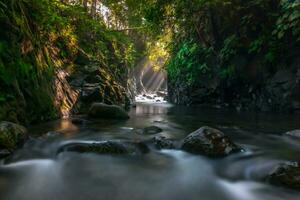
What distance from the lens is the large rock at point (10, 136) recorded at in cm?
438

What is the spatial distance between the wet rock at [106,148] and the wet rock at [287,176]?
1.98m

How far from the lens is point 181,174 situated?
3.91 m

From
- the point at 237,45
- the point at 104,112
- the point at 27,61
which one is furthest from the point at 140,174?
the point at 237,45

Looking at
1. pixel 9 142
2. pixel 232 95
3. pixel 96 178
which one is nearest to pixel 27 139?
pixel 9 142

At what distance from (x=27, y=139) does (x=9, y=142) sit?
0.67 metres

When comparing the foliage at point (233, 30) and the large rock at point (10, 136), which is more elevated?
the foliage at point (233, 30)

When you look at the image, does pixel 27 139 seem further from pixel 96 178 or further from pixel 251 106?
pixel 251 106

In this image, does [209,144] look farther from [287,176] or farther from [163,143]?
[287,176]

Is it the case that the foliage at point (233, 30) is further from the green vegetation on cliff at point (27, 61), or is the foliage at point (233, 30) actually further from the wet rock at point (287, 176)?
the wet rock at point (287, 176)

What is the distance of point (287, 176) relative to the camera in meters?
3.34

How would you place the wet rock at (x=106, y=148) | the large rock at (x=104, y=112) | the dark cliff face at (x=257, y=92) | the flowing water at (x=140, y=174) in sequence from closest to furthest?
the flowing water at (x=140, y=174), the wet rock at (x=106, y=148), the large rock at (x=104, y=112), the dark cliff face at (x=257, y=92)

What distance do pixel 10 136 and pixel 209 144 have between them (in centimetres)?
305

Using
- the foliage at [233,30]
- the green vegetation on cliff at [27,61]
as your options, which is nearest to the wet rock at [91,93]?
the green vegetation on cliff at [27,61]

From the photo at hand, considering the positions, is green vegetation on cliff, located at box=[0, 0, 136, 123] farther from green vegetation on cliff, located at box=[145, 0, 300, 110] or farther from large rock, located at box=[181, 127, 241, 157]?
green vegetation on cliff, located at box=[145, 0, 300, 110]
